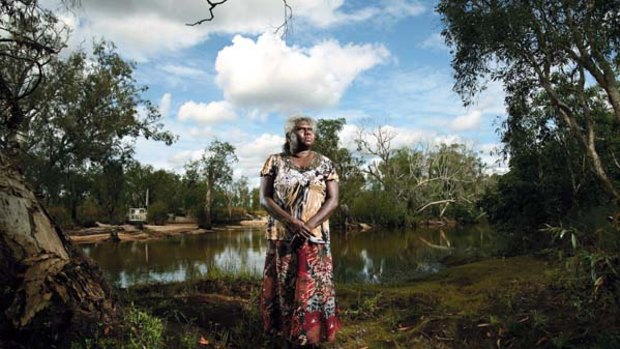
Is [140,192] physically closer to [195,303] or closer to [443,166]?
[443,166]

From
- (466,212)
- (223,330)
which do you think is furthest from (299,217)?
(466,212)

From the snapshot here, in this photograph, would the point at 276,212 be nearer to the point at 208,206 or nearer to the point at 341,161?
the point at 341,161

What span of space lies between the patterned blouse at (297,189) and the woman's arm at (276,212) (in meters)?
0.04

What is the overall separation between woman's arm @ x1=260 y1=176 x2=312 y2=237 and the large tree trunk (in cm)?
122

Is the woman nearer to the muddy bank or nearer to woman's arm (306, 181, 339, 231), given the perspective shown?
woman's arm (306, 181, 339, 231)

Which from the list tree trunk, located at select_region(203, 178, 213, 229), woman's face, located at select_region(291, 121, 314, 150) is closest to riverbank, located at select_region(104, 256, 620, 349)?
woman's face, located at select_region(291, 121, 314, 150)

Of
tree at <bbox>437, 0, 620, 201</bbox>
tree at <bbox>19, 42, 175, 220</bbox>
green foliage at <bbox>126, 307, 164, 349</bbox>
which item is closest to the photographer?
green foliage at <bbox>126, 307, 164, 349</bbox>

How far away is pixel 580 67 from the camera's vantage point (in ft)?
33.6

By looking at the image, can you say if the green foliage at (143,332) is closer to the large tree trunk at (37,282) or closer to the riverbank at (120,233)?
the large tree trunk at (37,282)

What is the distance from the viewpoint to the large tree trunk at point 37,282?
235 centimetres

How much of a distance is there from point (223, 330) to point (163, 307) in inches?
37.5

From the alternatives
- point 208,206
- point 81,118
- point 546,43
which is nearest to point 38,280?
point 546,43

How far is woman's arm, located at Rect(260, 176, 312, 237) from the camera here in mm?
3186

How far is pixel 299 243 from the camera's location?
3268 mm
